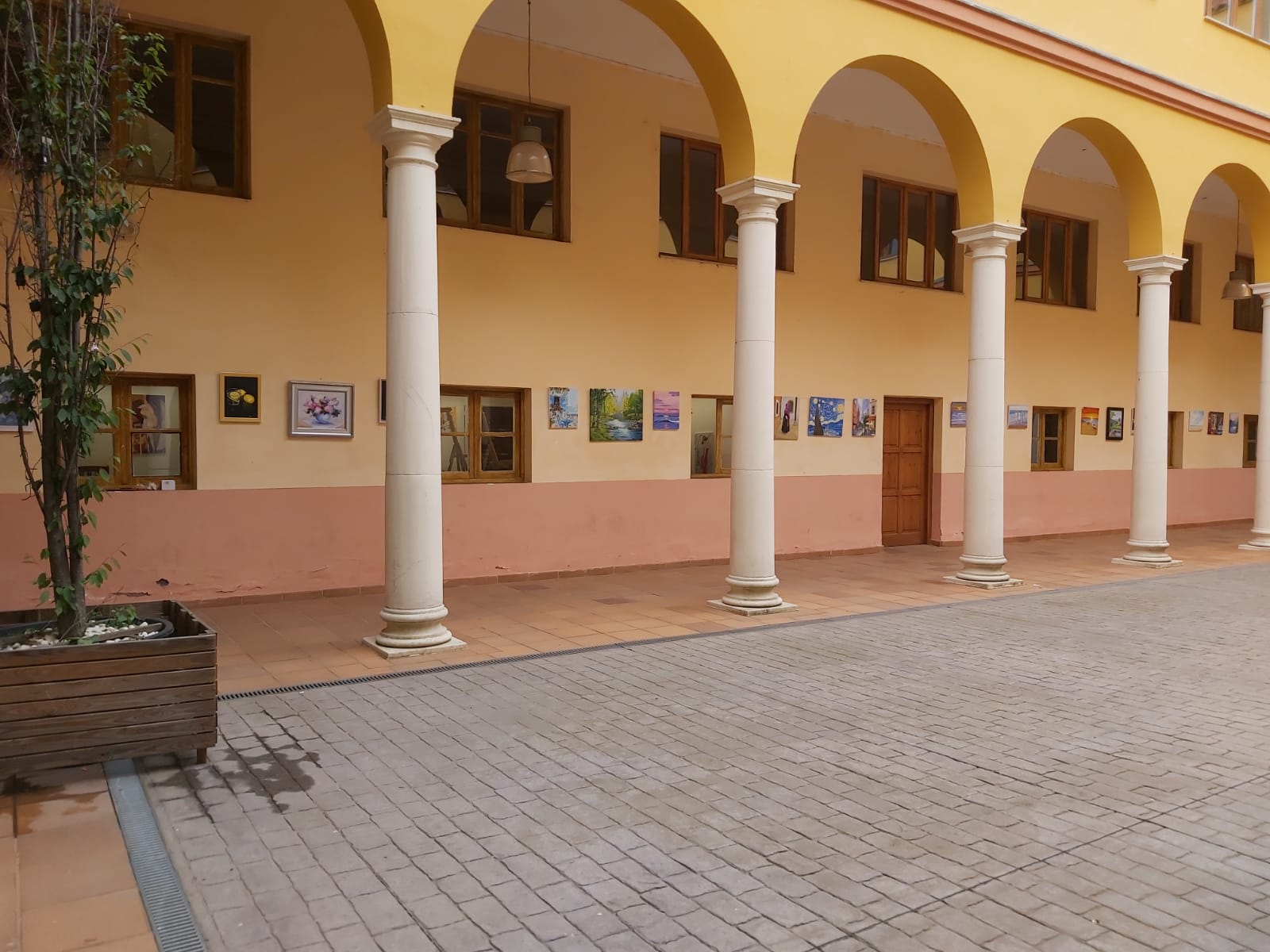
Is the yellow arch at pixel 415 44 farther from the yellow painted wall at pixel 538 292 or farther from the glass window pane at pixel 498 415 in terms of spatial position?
the glass window pane at pixel 498 415

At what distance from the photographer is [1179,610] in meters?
9.11

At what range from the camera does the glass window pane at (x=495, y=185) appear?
33.2 feet

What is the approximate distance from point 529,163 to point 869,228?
20.0 feet

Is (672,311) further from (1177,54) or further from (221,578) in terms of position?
(1177,54)

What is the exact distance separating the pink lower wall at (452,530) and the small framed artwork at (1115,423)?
288cm

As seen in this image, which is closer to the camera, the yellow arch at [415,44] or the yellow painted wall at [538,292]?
the yellow arch at [415,44]

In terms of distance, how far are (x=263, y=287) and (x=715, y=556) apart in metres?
5.98

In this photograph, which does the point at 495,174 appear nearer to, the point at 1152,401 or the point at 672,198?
the point at 672,198

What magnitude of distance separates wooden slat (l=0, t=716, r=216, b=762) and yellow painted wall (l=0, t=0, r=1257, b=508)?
14.5 ft

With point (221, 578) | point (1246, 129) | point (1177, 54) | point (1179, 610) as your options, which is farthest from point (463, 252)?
point (1246, 129)

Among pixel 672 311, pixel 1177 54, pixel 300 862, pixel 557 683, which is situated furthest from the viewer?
pixel 1177 54

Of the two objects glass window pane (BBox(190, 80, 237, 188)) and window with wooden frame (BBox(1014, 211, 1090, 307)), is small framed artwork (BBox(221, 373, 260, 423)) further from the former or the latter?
window with wooden frame (BBox(1014, 211, 1090, 307))

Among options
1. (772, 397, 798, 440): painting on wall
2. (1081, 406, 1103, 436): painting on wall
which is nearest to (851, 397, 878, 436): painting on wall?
(772, 397, 798, 440): painting on wall

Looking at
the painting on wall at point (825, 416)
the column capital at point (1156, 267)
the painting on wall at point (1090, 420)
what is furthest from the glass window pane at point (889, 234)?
the painting on wall at point (1090, 420)
